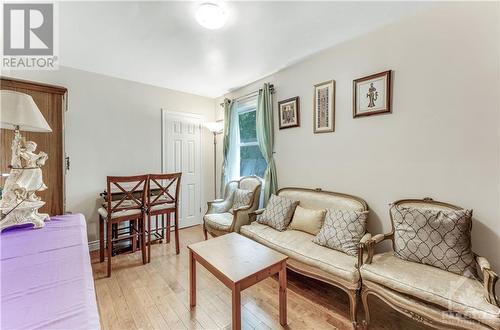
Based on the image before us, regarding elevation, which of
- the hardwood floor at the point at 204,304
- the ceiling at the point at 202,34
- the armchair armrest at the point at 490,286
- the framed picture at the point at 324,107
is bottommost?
the hardwood floor at the point at 204,304

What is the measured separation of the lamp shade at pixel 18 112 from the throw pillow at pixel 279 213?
2.16m

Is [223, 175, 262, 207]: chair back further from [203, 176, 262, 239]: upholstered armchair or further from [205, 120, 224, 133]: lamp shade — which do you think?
[205, 120, 224, 133]: lamp shade

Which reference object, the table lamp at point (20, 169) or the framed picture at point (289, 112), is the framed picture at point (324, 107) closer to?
the framed picture at point (289, 112)

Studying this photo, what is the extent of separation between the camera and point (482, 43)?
155 centimetres

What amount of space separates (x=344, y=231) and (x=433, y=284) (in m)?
0.67

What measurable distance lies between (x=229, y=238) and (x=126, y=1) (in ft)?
7.04

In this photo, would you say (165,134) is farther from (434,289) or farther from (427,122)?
(434,289)

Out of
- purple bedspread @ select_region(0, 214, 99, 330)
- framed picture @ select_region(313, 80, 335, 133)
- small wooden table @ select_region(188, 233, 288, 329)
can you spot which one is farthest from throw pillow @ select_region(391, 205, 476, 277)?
purple bedspread @ select_region(0, 214, 99, 330)

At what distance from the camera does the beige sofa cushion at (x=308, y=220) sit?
2227 mm

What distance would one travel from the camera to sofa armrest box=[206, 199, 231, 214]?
3.14 meters

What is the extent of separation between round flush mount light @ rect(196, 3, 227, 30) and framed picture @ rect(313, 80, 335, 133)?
1291 mm

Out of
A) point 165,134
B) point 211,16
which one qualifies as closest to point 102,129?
point 165,134

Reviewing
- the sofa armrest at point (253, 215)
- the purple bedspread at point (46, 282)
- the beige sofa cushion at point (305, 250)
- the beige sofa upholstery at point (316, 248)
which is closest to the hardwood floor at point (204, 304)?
the beige sofa upholstery at point (316, 248)

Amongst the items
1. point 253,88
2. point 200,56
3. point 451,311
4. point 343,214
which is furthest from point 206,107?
point 451,311
